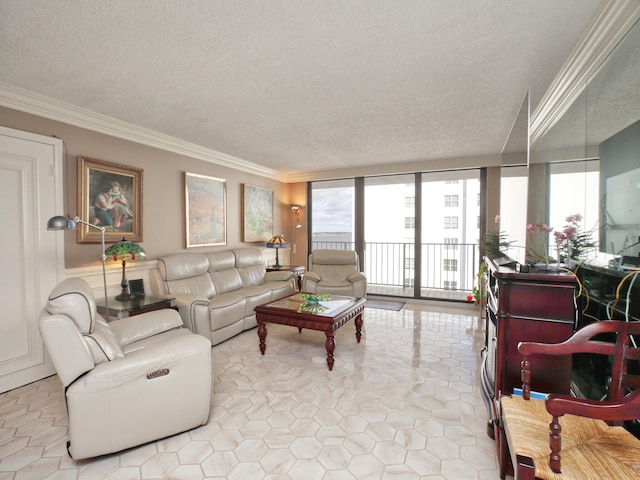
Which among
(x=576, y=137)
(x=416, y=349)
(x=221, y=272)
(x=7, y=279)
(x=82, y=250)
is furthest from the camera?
(x=221, y=272)

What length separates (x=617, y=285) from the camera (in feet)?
4.98

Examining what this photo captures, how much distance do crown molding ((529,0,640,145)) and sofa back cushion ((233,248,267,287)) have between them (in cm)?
394

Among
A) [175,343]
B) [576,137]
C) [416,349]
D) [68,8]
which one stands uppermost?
[68,8]

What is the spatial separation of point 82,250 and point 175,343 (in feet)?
6.51

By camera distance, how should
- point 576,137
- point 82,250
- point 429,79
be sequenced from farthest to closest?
point 82,250, point 429,79, point 576,137

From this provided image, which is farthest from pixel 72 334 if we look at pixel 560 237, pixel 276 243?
pixel 276 243

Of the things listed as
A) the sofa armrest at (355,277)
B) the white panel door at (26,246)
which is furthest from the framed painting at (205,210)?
Result: the sofa armrest at (355,277)

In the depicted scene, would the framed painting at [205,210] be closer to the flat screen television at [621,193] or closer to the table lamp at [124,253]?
the table lamp at [124,253]

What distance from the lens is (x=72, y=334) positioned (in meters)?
1.58

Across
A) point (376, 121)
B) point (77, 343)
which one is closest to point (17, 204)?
point (77, 343)

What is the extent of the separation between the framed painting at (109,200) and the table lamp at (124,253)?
34cm

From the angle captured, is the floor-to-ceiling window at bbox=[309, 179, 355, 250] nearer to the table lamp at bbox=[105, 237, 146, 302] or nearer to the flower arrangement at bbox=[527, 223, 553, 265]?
the table lamp at bbox=[105, 237, 146, 302]

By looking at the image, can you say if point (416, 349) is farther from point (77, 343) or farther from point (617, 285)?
point (77, 343)

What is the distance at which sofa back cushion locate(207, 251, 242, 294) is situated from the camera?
414 centimetres
